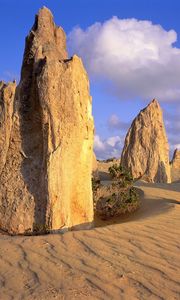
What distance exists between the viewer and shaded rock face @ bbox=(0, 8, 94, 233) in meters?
9.55

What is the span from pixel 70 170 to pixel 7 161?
146 centimetres

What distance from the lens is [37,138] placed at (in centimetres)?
1022

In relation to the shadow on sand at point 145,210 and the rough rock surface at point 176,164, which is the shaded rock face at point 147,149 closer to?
the shadow on sand at point 145,210

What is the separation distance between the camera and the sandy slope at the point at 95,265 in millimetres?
5793

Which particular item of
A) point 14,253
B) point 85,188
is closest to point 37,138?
point 85,188

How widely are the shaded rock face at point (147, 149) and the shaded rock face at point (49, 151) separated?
61.9 feet

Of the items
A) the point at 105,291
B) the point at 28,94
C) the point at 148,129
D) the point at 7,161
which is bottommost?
the point at 105,291

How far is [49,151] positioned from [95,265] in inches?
139

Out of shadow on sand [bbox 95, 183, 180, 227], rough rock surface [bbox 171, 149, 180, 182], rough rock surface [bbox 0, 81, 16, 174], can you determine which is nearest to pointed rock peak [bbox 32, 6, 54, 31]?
rough rock surface [bbox 0, 81, 16, 174]

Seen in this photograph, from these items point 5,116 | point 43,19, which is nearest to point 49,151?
point 5,116

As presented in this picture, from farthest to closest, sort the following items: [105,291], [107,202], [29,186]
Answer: [107,202]
[29,186]
[105,291]

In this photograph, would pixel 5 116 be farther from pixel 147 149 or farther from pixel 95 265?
pixel 147 149

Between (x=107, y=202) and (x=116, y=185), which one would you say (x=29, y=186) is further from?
(x=116, y=185)

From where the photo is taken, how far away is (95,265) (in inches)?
264
